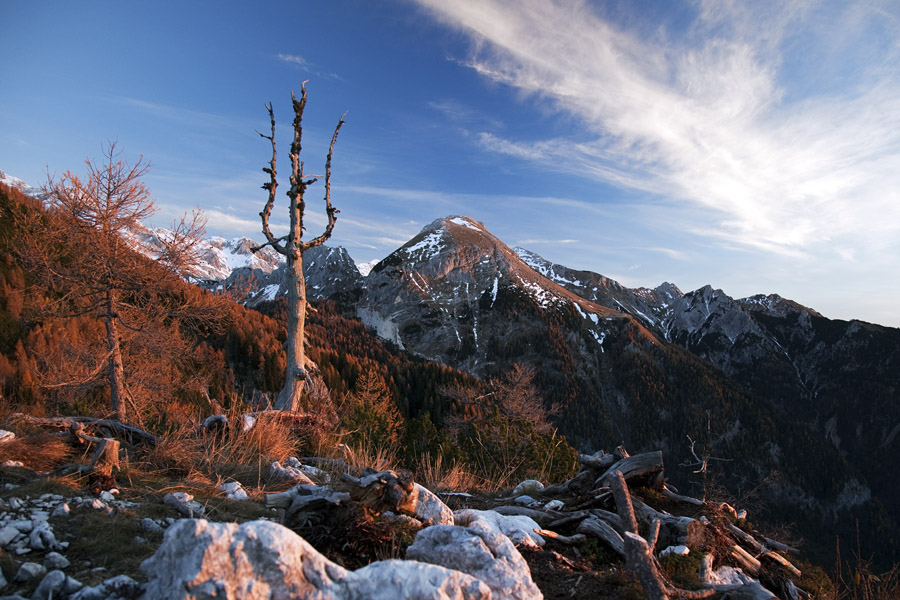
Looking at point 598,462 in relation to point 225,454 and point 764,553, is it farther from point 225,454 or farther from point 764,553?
point 225,454

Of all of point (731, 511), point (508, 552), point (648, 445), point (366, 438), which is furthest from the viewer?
point (648, 445)

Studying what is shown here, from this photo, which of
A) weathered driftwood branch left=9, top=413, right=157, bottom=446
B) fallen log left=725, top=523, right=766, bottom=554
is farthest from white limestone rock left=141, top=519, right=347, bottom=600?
fallen log left=725, top=523, right=766, bottom=554

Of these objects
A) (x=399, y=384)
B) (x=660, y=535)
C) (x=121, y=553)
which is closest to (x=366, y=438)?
(x=660, y=535)

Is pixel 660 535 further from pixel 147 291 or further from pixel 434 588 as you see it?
pixel 147 291

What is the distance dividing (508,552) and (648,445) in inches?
7304

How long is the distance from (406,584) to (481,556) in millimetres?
877

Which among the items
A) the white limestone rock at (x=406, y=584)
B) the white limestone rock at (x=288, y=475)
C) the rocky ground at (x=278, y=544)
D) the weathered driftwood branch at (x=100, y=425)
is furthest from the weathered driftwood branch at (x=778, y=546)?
the weathered driftwood branch at (x=100, y=425)

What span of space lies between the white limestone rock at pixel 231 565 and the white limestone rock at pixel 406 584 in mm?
→ 113

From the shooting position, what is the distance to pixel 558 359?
184m

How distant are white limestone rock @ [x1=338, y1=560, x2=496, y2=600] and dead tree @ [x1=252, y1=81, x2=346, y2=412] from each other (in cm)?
856

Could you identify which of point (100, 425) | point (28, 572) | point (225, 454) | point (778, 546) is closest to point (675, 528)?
point (778, 546)

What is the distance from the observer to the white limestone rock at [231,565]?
1.94m

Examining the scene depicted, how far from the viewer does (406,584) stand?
7.38ft

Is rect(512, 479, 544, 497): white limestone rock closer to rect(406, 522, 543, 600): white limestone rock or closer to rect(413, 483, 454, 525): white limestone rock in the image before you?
rect(413, 483, 454, 525): white limestone rock
